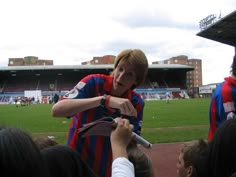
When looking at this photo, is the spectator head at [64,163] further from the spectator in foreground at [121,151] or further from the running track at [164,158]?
the running track at [164,158]

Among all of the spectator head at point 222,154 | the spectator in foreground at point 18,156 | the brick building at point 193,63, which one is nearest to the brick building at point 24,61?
the brick building at point 193,63

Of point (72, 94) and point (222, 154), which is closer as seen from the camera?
point (222, 154)

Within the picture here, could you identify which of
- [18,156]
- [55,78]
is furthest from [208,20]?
[18,156]

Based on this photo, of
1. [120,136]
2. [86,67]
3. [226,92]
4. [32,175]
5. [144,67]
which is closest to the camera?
[32,175]

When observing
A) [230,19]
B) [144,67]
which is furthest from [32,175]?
Answer: [230,19]

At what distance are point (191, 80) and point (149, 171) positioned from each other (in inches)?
5294

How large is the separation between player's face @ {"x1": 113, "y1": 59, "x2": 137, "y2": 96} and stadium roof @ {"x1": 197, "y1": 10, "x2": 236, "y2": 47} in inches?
1242

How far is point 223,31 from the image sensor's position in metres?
38.6

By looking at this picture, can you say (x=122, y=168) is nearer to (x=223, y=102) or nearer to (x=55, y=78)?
(x=223, y=102)

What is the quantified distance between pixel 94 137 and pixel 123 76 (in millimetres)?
532

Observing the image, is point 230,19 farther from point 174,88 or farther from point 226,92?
point 174,88

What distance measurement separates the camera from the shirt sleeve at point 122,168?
66.9 inches

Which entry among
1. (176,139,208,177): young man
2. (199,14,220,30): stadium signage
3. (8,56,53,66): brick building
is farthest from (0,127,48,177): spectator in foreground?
(8,56,53,66): brick building

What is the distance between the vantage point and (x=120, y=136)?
1.84 m
